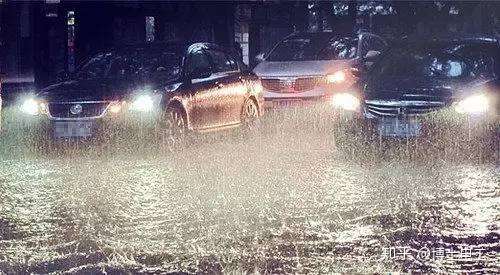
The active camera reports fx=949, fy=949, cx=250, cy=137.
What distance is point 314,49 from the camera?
62.4 feet

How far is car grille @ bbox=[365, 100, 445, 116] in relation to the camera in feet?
37.4

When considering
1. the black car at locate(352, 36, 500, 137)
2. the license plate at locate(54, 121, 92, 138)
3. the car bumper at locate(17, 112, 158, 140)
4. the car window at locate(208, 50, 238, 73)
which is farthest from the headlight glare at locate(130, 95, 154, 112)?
the black car at locate(352, 36, 500, 137)

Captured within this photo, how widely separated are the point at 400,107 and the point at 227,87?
3.37 meters

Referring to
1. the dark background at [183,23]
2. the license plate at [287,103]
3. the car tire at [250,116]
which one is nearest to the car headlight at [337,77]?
the license plate at [287,103]

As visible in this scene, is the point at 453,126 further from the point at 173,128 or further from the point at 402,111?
the point at 173,128

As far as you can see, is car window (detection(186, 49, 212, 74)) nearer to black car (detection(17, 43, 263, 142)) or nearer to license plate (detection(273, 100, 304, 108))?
black car (detection(17, 43, 263, 142))

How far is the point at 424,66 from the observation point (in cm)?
1283

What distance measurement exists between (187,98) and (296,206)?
4.90m

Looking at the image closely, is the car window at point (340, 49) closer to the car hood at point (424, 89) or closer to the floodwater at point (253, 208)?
the floodwater at point (253, 208)

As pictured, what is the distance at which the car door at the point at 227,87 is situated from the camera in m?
13.9

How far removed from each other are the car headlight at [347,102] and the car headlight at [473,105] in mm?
1250

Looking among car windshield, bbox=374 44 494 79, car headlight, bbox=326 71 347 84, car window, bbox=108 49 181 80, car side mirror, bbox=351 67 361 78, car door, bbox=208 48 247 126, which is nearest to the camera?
car windshield, bbox=374 44 494 79

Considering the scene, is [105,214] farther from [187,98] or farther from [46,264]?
[187,98]

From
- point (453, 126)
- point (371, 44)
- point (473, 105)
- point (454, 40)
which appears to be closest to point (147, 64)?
point (454, 40)
